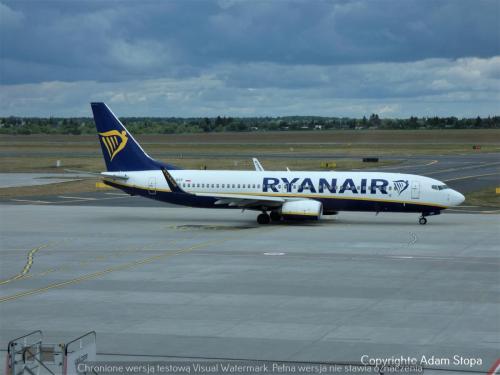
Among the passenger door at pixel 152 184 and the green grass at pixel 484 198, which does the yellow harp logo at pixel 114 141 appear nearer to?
the passenger door at pixel 152 184


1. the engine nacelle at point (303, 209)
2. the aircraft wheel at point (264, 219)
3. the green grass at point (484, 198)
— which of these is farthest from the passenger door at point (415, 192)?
the green grass at point (484, 198)

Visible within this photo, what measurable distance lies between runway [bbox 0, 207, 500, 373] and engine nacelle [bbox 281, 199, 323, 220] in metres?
1.15

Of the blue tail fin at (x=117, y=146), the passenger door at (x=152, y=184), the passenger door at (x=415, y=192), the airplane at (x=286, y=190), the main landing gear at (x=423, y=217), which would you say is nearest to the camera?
the passenger door at (x=415, y=192)

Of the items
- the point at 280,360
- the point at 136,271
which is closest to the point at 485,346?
the point at 280,360

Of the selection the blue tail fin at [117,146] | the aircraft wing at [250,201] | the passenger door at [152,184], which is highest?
the blue tail fin at [117,146]

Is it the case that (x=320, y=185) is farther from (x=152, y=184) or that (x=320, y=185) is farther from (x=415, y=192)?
(x=152, y=184)

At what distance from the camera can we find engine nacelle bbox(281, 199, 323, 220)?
157 ft

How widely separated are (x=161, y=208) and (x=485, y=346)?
39.6 m

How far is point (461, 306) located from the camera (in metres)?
25.9

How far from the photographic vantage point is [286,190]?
162 feet

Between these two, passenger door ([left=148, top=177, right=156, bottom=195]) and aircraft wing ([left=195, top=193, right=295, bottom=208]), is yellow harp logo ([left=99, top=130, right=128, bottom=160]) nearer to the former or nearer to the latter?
passenger door ([left=148, top=177, right=156, bottom=195])

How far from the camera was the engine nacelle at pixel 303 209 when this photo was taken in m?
47.8

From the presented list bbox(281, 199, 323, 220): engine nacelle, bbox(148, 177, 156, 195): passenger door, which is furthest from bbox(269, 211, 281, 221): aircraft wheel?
bbox(148, 177, 156, 195): passenger door

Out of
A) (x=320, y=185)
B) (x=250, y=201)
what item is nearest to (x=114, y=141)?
(x=250, y=201)
